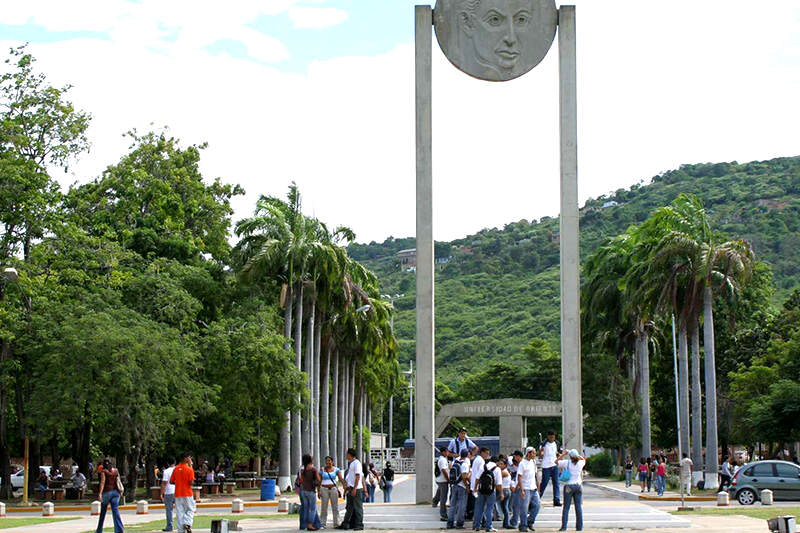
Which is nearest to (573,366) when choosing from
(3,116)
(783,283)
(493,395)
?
(3,116)

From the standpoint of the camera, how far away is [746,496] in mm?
34500

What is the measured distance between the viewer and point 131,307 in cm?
4516

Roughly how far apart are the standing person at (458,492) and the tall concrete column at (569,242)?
5036 mm

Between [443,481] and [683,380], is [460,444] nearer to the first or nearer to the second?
[443,481]

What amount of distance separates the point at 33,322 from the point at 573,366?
22.5 m

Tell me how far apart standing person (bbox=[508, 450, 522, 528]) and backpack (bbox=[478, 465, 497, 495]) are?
0.65 m

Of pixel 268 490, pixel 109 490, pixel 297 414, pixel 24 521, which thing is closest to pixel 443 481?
pixel 109 490

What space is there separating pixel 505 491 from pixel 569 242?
731cm

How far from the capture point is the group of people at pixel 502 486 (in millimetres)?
21125

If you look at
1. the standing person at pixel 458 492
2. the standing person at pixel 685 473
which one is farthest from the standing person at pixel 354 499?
the standing person at pixel 685 473

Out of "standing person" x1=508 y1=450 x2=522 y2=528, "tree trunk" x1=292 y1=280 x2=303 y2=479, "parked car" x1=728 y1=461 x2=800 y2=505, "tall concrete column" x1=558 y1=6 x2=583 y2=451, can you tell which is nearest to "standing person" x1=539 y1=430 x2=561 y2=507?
"standing person" x1=508 y1=450 x2=522 y2=528

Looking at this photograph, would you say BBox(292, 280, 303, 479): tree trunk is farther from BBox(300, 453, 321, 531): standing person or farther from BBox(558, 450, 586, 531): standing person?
BBox(558, 450, 586, 531): standing person

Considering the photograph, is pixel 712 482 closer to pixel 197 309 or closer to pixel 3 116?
pixel 197 309

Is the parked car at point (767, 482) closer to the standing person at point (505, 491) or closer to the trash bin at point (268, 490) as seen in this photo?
the standing person at point (505, 491)
